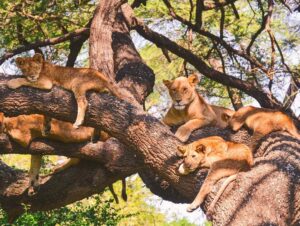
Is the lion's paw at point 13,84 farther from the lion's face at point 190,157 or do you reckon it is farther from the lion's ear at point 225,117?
the lion's ear at point 225,117

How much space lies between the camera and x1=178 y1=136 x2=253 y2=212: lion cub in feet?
21.4

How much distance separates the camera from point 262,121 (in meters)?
8.53

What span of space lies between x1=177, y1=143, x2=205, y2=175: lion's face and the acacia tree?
91mm

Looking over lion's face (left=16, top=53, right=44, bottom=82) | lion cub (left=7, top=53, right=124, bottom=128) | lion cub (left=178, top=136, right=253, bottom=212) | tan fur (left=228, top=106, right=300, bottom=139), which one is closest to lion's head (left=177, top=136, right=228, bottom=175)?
lion cub (left=178, top=136, right=253, bottom=212)

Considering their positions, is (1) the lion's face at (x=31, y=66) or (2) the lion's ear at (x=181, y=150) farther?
(1) the lion's face at (x=31, y=66)

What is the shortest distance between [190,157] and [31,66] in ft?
6.80

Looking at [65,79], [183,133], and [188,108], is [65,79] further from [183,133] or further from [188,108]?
[188,108]

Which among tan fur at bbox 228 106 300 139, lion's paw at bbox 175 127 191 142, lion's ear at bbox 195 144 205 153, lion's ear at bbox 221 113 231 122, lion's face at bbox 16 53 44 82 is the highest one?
lion's face at bbox 16 53 44 82

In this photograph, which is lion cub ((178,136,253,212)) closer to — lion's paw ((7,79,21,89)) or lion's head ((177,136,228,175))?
lion's head ((177,136,228,175))

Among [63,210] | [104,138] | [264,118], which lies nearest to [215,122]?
[264,118]

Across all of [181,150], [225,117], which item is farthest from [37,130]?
[225,117]

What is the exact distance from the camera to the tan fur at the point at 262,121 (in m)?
8.45

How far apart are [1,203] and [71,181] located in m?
0.91

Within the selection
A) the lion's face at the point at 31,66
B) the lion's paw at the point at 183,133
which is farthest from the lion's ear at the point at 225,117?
the lion's face at the point at 31,66
